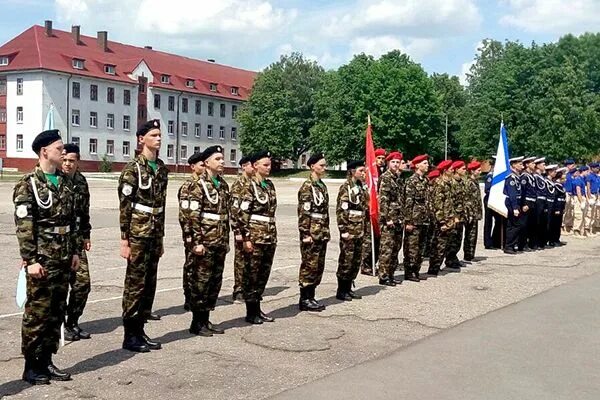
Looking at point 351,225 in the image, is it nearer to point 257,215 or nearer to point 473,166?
point 257,215

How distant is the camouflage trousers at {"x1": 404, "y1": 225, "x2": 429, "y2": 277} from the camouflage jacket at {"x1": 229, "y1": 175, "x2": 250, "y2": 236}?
10.1ft

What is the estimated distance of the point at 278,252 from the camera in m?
14.8

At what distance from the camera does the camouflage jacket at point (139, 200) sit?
6.59 m

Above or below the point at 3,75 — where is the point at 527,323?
below

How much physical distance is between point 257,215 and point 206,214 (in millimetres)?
749

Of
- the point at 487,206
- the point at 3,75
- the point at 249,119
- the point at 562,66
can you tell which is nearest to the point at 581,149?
the point at 562,66

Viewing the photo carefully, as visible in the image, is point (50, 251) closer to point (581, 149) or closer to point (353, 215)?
point (353, 215)

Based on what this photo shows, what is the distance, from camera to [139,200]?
261 inches

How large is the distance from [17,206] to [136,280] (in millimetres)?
1422

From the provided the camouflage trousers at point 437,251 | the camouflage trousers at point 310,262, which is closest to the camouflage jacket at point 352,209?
the camouflage trousers at point 310,262

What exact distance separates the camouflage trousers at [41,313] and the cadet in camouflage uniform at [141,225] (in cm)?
83

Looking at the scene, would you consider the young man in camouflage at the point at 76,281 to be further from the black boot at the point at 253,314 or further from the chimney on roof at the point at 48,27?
the chimney on roof at the point at 48,27

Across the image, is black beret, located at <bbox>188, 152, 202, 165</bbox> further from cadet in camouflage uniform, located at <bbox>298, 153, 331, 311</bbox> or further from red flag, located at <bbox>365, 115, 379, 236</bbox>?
red flag, located at <bbox>365, 115, 379, 236</bbox>

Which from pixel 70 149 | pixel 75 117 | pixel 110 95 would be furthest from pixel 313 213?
pixel 110 95
